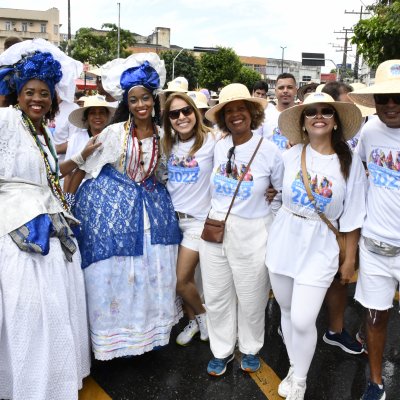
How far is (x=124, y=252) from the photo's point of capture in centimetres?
309

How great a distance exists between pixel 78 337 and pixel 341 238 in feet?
5.72

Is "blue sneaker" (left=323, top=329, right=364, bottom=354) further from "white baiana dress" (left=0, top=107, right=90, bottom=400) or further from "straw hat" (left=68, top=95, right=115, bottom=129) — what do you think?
"straw hat" (left=68, top=95, right=115, bottom=129)

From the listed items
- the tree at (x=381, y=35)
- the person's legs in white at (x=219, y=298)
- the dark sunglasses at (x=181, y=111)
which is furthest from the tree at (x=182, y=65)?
A: the person's legs in white at (x=219, y=298)

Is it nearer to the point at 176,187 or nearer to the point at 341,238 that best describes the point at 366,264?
the point at 341,238

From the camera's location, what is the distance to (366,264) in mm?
2775

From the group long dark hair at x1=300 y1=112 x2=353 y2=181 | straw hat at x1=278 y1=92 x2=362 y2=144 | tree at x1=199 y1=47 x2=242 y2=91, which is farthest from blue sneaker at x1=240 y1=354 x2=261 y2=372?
tree at x1=199 y1=47 x2=242 y2=91

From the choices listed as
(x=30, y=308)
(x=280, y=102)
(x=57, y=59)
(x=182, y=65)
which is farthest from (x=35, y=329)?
(x=182, y=65)

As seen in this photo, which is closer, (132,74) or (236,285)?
(236,285)

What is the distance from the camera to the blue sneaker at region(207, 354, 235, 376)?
3.15m

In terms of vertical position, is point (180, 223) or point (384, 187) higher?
point (384, 187)

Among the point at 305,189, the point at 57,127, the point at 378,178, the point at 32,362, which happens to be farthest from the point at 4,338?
the point at 57,127

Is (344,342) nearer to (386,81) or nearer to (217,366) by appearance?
(217,366)

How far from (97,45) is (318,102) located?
35.0 meters

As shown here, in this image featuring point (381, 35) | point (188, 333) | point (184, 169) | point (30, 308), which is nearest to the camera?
point (30, 308)
